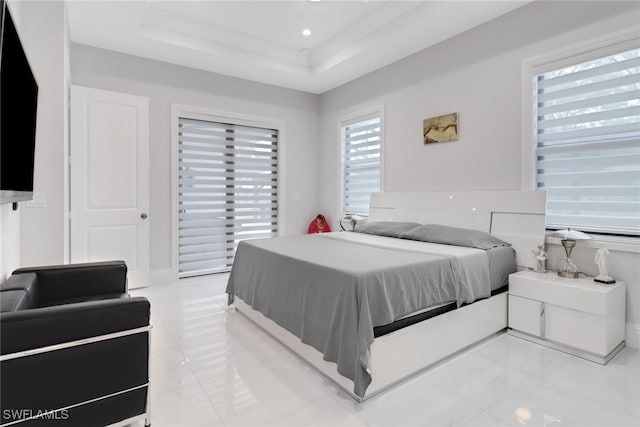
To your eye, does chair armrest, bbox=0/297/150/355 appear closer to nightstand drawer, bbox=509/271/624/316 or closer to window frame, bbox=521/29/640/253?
nightstand drawer, bbox=509/271/624/316

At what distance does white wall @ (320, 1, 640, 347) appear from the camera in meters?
2.63

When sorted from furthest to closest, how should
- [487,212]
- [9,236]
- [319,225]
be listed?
[319,225]
[487,212]
[9,236]

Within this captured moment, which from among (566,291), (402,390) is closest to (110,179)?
(402,390)

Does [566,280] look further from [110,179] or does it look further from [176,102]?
[176,102]

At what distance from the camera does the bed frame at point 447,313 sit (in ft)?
6.39

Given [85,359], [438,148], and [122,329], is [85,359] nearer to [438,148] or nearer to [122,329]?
[122,329]

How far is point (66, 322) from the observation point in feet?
4.27

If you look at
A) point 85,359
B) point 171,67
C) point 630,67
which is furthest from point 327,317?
point 171,67

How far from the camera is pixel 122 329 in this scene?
1425mm

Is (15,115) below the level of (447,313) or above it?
above

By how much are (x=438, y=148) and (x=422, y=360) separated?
2478 millimetres

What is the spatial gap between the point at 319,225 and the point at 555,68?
3.52 meters

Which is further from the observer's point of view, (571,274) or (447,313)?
(571,274)

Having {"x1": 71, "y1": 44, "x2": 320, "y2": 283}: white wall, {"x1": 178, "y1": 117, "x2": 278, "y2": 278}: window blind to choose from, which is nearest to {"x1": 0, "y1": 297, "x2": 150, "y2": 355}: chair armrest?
{"x1": 71, "y1": 44, "x2": 320, "y2": 283}: white wall
